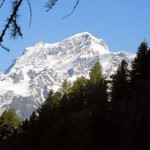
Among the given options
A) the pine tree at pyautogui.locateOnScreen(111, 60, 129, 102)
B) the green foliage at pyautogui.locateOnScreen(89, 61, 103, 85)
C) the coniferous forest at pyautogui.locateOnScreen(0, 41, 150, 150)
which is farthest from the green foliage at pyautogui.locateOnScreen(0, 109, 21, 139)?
the pine tree at pyautogui.locateOnScreen(111, 60, 129, 102)

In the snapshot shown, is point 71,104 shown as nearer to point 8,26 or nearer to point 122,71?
point 122,71

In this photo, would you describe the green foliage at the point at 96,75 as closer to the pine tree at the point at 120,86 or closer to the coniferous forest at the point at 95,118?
the coniferous forest at the point at 95,118

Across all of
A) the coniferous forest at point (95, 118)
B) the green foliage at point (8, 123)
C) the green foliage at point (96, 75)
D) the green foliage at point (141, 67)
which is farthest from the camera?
the green foliage at point (8, 123)

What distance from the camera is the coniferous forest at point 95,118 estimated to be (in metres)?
43.1

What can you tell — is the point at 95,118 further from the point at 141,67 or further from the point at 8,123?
the point at 8,123

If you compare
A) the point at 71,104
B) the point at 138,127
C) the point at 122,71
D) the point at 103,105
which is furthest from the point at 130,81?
the point at 138,127

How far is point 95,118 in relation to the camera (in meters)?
44.1

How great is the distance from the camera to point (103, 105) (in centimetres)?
4491

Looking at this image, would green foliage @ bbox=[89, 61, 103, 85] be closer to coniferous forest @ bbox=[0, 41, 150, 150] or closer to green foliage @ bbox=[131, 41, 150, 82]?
coniferous forest @ bbox=[0, 41, 150, 150]

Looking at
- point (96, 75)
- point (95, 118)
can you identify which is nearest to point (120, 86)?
point (96, 75)

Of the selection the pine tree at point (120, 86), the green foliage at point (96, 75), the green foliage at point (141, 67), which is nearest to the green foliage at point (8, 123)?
the green foliage at point (96, 75)

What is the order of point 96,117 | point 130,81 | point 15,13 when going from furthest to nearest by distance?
point 130,81
point 96,117
point 15,13

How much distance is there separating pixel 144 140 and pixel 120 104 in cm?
2583

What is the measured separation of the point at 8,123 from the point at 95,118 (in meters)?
35.8
